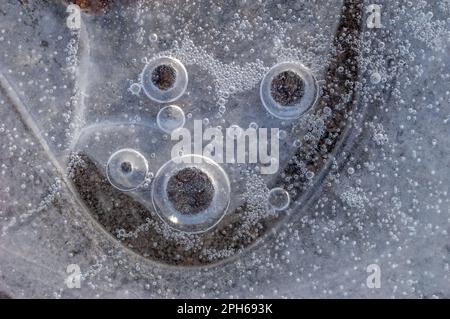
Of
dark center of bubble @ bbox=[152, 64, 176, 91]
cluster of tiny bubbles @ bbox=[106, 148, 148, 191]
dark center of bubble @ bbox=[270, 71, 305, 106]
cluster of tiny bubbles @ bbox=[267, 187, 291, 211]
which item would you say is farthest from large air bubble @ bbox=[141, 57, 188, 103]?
cluster of tiny bubbles @ bbox=[267, 187, 291, 211]

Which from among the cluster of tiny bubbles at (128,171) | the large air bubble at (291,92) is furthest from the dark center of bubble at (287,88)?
the cluster of tiny bubbles at (128,171)

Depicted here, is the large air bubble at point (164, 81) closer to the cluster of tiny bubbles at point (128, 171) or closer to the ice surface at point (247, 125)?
the ice surface at point (247, 125)

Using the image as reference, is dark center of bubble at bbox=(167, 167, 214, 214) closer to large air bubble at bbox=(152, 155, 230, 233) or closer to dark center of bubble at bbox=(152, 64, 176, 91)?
large air bubble at bbox=(152, 155, 230, 233)

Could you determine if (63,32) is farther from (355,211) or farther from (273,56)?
(355,211)

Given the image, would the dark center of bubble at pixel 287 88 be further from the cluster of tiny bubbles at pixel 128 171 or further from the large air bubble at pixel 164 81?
the cluster of tiny bubbles at pixel 128 171

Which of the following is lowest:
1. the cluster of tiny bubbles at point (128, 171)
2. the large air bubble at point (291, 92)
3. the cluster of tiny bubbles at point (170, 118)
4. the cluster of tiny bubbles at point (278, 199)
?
the cluster of tiny bubbles at point (278, 199)

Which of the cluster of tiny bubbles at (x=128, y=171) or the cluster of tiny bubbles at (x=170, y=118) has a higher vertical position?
the cluster of tiny bubbles at (x=170, y=118)
